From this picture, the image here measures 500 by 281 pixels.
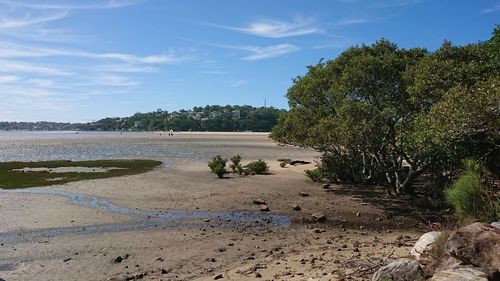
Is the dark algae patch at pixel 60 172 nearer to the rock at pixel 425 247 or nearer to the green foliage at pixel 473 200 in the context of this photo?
the rock at pixel 425 247

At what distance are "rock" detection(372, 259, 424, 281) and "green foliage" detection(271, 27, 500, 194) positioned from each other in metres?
6.82

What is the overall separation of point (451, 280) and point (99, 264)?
9.10 m

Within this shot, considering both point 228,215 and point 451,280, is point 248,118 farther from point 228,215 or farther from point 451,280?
point 451,280

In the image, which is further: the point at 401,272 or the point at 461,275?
the point at 401,272

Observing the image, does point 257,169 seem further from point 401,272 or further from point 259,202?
point 401,272

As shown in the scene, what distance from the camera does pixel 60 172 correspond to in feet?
124

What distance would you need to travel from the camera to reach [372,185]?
92.9 ft

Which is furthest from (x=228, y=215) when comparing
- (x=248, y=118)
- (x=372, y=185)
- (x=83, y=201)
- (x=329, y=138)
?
(x=248, y=118)

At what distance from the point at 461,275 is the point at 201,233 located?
33.5ft

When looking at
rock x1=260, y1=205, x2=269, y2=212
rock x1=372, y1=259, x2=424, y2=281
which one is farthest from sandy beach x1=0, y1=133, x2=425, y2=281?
rock x1=372, y1=259, x2=424, y2=281

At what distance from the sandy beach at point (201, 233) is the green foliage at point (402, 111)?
2.17 m

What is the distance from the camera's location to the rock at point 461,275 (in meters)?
7.41

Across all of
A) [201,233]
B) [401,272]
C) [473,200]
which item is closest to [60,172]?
[201,233]

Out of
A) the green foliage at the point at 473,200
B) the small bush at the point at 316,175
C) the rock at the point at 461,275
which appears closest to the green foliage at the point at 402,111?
the small bush at the point at 316,175
